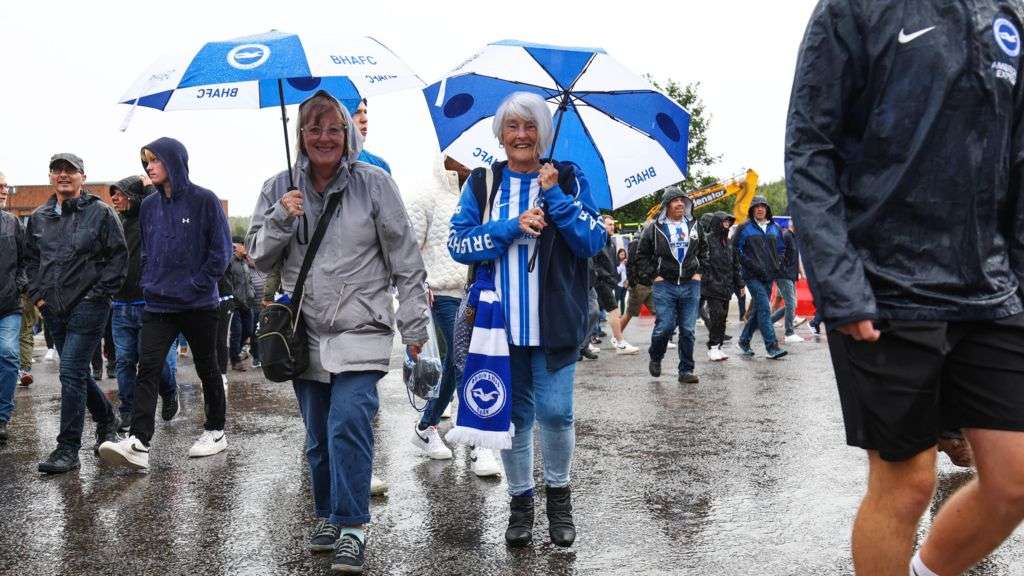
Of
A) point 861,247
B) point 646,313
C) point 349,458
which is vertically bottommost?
point 646,313

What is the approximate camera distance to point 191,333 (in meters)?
6.66

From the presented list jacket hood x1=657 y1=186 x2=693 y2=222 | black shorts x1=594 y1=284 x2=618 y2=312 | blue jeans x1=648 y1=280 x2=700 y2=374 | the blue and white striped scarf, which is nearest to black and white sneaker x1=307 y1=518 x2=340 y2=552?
the blue and white striped scarf

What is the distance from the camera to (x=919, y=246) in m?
2.81

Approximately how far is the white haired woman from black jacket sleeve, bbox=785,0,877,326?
1.63 meters

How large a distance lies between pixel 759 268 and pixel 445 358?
292 inches

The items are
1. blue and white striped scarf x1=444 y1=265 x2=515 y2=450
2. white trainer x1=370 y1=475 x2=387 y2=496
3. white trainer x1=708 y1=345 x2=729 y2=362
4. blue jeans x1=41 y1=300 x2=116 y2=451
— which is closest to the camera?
blue and white striped scarf x1=444 y1=265 x2=515 y2=450

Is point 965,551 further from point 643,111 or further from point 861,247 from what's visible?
point 643,111

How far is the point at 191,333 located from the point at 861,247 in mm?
4899

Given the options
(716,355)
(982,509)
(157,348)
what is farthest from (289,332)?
(716,355)

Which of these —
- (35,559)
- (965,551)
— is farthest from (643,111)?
(35,559)

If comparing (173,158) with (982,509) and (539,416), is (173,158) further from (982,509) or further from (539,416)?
(982,509)

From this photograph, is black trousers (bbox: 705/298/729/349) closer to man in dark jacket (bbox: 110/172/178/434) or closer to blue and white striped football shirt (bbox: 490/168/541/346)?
man in dark jacket (bbox: 110/172/178/434)

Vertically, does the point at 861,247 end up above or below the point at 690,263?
above

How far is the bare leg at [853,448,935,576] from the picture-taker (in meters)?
2.84
